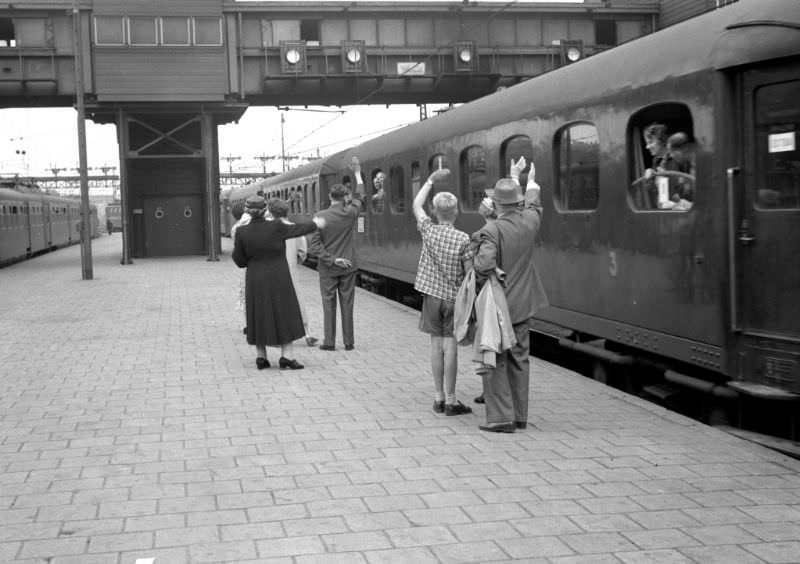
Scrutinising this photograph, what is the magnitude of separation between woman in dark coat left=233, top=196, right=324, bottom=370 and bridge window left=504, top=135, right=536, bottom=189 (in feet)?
8.38

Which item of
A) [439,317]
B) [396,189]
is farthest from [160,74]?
[439,317]

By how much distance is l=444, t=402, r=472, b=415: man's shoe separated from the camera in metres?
7.89

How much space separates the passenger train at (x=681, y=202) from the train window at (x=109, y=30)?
71.2 feet

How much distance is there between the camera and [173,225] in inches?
1388

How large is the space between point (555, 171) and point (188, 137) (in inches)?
1085

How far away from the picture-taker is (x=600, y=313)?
30.0 feet

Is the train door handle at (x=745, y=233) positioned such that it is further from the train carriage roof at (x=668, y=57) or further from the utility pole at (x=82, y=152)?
the utility pole at (x=82, y=152)

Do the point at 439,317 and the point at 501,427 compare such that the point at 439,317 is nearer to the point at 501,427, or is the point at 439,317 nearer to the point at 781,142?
the point at 501,427

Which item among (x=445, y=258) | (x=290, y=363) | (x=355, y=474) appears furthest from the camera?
(x=290, y=363)

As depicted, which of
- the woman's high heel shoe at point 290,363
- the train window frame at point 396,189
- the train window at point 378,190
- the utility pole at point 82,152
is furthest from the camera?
the utility pole at point 82,152

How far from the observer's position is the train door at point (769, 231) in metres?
6.68

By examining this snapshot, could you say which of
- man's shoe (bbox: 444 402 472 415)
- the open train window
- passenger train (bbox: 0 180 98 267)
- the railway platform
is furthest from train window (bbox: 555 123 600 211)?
passenger train (bbox: 0 180 98 267)

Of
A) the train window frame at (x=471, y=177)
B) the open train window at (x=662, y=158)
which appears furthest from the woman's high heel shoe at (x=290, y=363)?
the open train window at (x=662, y=158)

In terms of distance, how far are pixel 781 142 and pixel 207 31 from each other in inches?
1036
